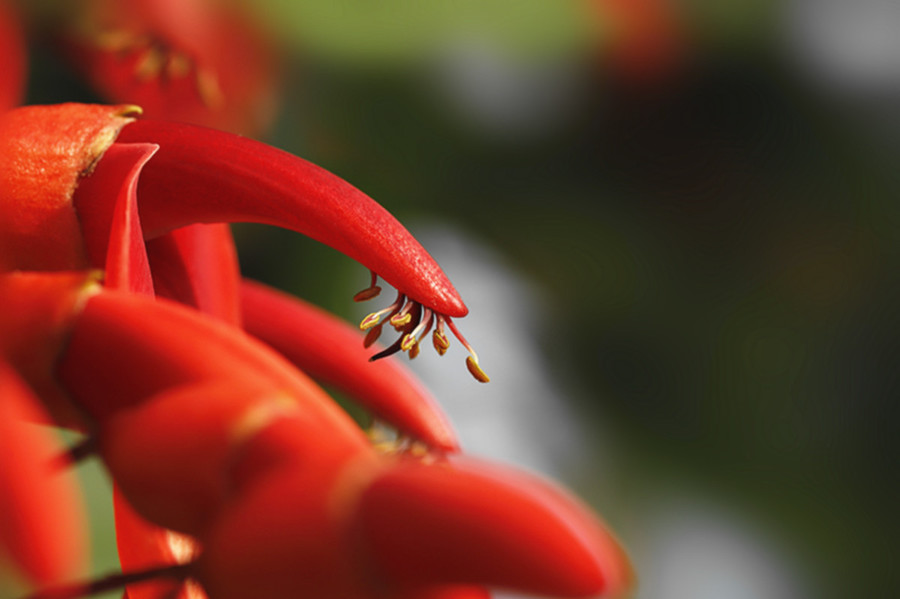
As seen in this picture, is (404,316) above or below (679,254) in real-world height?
below

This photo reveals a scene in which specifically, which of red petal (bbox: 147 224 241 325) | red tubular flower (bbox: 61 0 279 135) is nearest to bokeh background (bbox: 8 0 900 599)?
red tubular flower (bbox: 61 0 279 135)

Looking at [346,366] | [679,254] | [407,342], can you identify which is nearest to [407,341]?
[407,342]

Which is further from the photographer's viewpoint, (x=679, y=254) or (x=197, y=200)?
(x=679, y=254)

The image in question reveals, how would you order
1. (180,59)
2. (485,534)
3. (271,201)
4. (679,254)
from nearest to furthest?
(485,534) → (271,201) → (180,59) → (679,254)

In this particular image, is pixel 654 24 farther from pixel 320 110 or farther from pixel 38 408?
pixel 38 408

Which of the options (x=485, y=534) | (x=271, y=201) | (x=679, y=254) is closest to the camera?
(x=485, y=534)

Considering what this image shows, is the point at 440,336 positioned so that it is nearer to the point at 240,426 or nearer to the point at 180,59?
the point at 240,426

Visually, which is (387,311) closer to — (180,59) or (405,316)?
(405,316)
